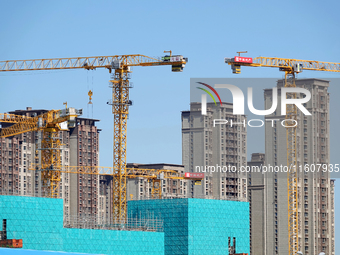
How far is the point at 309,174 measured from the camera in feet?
627

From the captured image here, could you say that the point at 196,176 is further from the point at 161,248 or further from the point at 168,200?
the point at 161,248

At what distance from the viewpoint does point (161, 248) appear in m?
124

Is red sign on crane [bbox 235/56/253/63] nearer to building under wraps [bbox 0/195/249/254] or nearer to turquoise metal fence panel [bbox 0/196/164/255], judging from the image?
building under wraps [bbox 0/195/249/254]

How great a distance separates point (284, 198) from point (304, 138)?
15254 mm

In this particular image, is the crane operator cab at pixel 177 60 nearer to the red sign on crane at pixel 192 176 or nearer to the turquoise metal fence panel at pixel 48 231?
the turquoise metal fence panel at pixel 48 231

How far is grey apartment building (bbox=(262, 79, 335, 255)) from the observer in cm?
18775

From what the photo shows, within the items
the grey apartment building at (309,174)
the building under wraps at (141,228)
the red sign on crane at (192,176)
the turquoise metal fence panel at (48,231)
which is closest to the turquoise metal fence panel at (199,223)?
the building under wraps at (141,228)

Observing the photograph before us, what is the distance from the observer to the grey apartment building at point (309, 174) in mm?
187750

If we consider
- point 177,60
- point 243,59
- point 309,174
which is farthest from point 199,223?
point 309,174

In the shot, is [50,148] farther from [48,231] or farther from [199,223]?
[199,223]

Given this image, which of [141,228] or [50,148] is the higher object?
[50,148]

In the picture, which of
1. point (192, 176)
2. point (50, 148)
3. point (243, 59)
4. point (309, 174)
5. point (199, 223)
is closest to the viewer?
point (50, 148)

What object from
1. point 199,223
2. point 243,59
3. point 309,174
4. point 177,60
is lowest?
point 199,223

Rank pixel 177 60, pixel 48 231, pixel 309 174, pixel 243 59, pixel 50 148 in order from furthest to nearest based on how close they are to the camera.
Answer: pixel 309 174 < pixel 243 59 < pixel 177 60 < pixel 50 148 < pixel 48 231
